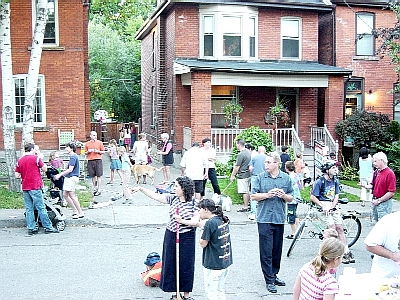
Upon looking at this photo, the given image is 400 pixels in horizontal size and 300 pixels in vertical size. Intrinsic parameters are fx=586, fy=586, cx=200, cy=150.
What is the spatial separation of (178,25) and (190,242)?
1707cm

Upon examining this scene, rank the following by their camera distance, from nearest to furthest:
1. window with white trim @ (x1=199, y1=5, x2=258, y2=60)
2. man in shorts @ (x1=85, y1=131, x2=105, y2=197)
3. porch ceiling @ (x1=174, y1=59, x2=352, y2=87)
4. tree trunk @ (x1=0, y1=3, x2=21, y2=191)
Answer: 1. tree trunk @ (x1=0, y1=3, x2=21, y2=191)
2. man in shorts @ (x1=85, y1=131, x2=105, y2=197)
3. porch ceiling @ (x1=174, y1=59, x2=352, y2=87)
4. window with white trim @ (x1=199, y1=5, x2=258, y2=60)

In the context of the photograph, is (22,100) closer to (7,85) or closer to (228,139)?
(7,85)

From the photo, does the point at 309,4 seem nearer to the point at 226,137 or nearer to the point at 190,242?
the point at 226,137

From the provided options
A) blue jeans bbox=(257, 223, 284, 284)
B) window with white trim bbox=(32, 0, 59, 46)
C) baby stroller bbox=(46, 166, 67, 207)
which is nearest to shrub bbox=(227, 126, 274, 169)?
baby stroller bbox=(46, 166, 67, 207)

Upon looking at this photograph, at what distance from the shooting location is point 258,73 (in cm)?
2216

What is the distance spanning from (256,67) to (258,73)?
0.40 m

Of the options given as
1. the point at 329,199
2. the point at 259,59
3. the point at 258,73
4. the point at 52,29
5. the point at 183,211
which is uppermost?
the point at 52,29

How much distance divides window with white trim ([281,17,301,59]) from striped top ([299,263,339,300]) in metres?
20.5

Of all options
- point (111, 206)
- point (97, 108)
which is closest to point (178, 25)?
point (111, 206)

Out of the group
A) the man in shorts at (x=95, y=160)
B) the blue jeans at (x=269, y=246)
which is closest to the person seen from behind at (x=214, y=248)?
the blue jeans at (x=269, y=246)

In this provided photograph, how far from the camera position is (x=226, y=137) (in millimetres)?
23125

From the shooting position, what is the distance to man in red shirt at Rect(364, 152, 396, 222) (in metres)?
10.7

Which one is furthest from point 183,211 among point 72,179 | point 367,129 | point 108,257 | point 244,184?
point 367,129

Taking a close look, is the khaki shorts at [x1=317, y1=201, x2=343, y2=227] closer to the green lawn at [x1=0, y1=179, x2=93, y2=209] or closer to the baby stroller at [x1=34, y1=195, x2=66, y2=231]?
the baby stroller at [x1=34, y1=195, x2=66, y2=231]
